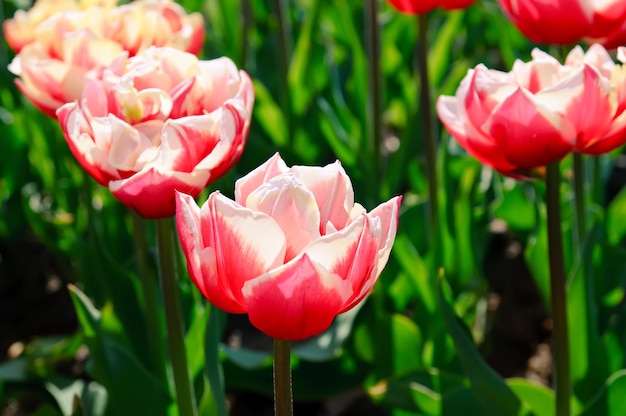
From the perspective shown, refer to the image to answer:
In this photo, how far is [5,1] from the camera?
→ 2197 millimetres

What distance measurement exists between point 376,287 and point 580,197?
345 mm

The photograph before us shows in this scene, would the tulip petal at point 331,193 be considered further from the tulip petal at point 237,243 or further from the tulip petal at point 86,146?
the tulip petal at point 86,146

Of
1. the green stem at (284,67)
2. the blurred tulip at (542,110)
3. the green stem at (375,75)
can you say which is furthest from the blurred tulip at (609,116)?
the green stem at (284,67)

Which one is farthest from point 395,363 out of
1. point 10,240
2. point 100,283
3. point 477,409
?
point 10,240

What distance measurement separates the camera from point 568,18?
999 millimetres

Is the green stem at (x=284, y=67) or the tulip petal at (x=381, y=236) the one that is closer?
the tulip petal at (x=381, y=236)

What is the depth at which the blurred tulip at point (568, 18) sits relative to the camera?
39.1 inches

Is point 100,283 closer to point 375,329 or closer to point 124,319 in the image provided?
point 124,319

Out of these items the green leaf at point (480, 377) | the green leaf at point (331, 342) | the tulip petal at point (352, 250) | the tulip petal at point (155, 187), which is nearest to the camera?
the tulip petal at point (352, 250)

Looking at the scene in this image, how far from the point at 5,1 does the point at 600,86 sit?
1.71 m

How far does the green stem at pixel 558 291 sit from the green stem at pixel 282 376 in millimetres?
339

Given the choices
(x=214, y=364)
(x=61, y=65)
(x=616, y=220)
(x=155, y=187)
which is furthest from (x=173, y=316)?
(x=616, y=220)

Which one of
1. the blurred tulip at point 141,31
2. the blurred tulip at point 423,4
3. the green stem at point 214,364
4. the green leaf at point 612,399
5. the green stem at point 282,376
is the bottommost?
the green leaf at point 612,399

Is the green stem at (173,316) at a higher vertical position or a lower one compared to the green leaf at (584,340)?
higher
